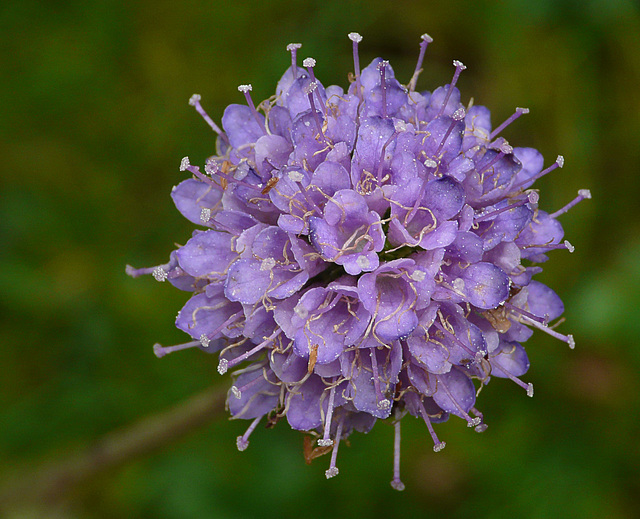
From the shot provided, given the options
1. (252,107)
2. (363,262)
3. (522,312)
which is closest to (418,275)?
(363,262)

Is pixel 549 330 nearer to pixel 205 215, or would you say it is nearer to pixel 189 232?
pixel 205 215

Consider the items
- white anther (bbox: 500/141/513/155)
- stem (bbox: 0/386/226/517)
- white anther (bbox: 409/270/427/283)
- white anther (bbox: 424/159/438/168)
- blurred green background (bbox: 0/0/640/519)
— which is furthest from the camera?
blurred green background (bbox: 0/0/640/519)

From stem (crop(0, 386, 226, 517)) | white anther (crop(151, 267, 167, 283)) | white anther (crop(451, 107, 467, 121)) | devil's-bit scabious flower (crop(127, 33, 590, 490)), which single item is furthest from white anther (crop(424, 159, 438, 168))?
stem (crop(0, 386, 226, 517))

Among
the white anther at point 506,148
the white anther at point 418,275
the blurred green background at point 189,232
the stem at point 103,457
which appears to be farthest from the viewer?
the blurred green background at point 189,232

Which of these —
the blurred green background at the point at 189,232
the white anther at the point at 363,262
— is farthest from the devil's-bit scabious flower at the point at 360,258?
the blurred green background at the point at 189,232

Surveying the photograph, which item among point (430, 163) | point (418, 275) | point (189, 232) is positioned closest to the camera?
point (418, 275)

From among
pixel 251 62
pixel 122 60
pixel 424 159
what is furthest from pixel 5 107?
pixel 424 159

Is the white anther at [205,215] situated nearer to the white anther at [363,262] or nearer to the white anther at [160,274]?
the white anther at [160,274]

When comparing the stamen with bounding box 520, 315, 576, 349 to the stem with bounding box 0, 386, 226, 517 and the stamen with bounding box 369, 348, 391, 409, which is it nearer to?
the stamen with bounding box 369, 348, 391, 409
